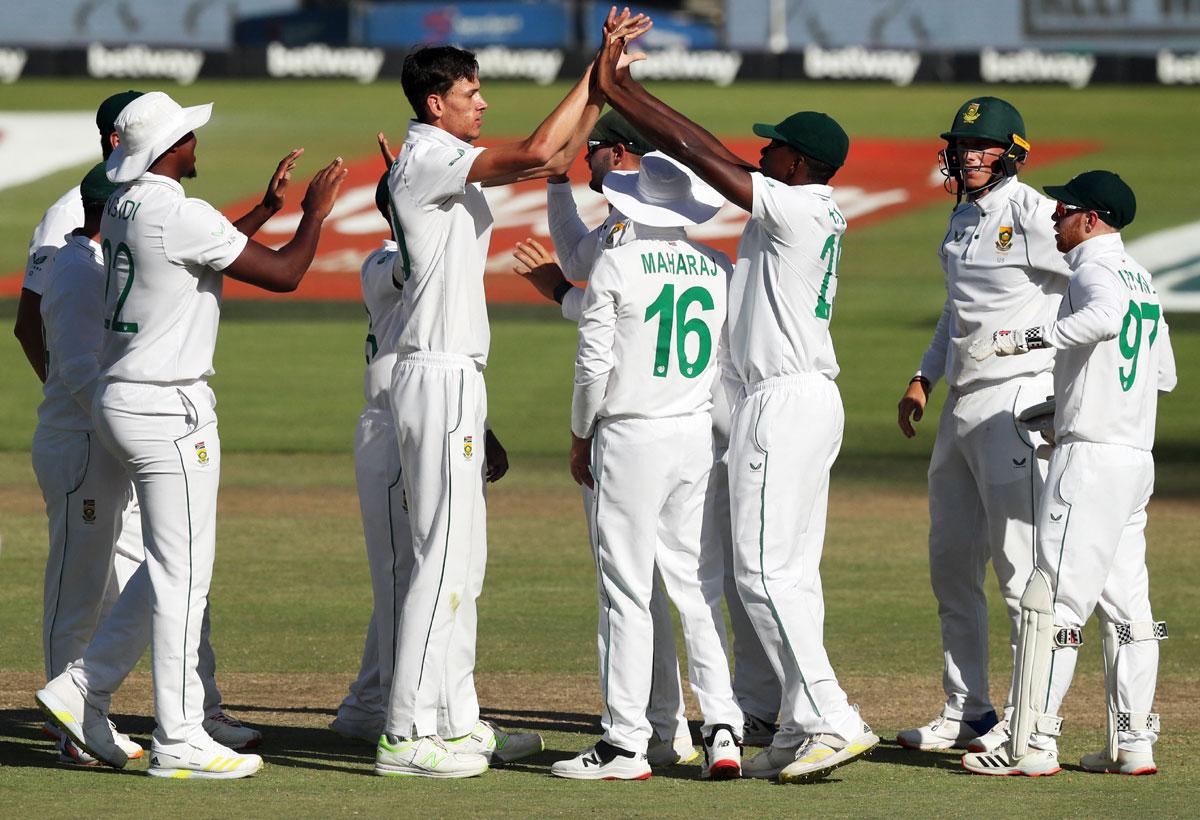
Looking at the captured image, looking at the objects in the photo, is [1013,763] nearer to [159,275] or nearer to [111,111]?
[159,275]

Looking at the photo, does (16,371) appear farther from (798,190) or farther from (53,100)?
(798,190)

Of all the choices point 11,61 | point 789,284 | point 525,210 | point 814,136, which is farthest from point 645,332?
point 11,61

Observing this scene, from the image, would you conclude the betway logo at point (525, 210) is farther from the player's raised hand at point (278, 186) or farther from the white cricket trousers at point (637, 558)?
the white cricket trousers at point (637, 558)

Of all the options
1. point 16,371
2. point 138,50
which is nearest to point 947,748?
point 16,371

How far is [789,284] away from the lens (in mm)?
6266

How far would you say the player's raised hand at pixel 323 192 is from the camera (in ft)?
20.5

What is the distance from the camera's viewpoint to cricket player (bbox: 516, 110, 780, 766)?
6605mm

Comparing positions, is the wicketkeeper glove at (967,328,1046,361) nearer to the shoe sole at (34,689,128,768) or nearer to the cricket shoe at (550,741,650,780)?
the cricket shoe at (550,741,650,780)

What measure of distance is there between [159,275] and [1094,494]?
338 cm

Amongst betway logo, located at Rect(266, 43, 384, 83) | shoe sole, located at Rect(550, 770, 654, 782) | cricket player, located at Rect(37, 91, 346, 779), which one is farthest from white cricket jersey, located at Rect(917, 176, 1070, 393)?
betway logo, located at Rect(266, 43, 384, 83)

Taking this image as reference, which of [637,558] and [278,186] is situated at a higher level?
[278,186]

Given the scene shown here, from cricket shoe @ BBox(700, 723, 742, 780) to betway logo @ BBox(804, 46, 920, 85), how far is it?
24.7 meters

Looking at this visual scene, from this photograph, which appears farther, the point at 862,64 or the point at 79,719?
the point at 862,64

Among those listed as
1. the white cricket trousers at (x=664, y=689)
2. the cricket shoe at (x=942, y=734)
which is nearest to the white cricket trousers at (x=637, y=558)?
the white cricket trousers at (x=664, y=689)
